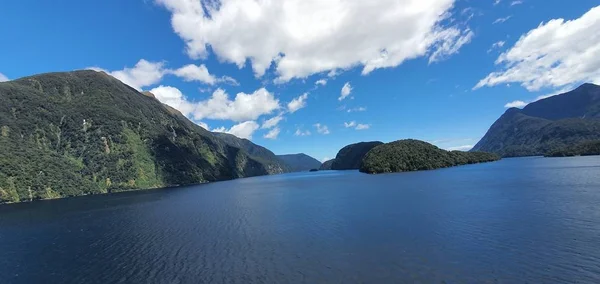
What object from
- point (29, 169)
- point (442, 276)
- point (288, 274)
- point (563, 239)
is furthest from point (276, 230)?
point (29, 169)

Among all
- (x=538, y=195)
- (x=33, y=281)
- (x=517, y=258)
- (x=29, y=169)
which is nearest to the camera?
(x=517, y=258)

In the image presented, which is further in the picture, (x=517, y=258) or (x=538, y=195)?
(x=538, y=195)

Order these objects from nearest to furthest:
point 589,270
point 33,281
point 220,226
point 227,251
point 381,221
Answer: point 589,270 → point 33,281 → point 227,251 → point 381,221 → point 220,226

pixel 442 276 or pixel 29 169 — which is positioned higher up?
pixel 29 169

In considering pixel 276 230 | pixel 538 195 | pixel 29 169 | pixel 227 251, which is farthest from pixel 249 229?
pixel 29 169

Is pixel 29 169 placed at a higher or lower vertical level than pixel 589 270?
higher

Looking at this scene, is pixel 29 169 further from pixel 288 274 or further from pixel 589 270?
pixel 589 270

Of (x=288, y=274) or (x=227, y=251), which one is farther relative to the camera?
(x=227, y=251)

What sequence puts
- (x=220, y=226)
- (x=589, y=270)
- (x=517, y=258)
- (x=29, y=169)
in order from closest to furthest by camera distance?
1. (x=589, y=270)
2. (x=517, y=258)
3. (x=220, y=226)
4. (x=29, y=169)

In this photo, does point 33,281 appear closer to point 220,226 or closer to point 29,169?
point 220,226
